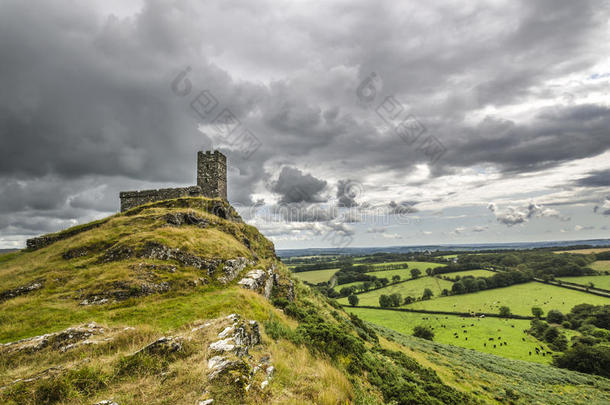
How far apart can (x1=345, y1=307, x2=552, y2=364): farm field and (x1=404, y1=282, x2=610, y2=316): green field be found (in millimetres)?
10544

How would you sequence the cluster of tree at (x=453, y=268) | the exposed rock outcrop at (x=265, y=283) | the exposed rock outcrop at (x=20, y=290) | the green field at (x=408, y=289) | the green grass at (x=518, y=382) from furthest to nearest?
1. the cluster of tree at (x=453, y=268)
2. the green field at (x=408, y=289)
3. the green grass at (x=518, y=382)
4. the exposed rock outcrop at (x=265, y=283)
5. the exposed rock outcrop at (x=20, y=290)

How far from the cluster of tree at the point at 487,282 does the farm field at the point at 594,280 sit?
58.1ft

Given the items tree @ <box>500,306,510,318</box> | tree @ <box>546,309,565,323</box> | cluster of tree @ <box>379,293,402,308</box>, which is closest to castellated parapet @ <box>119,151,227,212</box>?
cluster of tree @ <box>379,293,402,308</box>

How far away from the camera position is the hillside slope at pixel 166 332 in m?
6.98

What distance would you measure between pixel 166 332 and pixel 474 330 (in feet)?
297

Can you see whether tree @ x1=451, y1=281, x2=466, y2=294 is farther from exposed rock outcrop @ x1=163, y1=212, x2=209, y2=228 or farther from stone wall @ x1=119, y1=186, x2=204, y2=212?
exposed rock outcrop @ x1=163, y1=212, x2=209, y2=228

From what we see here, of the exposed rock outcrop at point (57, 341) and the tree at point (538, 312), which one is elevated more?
the exposed rock outcrop at point (57, 341)

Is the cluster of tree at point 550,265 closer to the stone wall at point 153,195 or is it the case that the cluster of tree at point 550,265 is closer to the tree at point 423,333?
the tree at point 423,333

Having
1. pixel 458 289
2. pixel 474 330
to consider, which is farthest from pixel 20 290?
pixel 458 289

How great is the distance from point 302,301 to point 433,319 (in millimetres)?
76178

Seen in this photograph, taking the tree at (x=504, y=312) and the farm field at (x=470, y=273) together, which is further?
the farm field at (x=470, y=273)

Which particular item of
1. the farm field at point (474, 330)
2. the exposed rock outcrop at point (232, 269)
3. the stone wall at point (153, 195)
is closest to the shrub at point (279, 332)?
the exposed rock outcrop at point (232, 269)

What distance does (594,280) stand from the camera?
12100cm

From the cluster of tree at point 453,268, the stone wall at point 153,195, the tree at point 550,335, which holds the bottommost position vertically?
the tree at point 550,335
